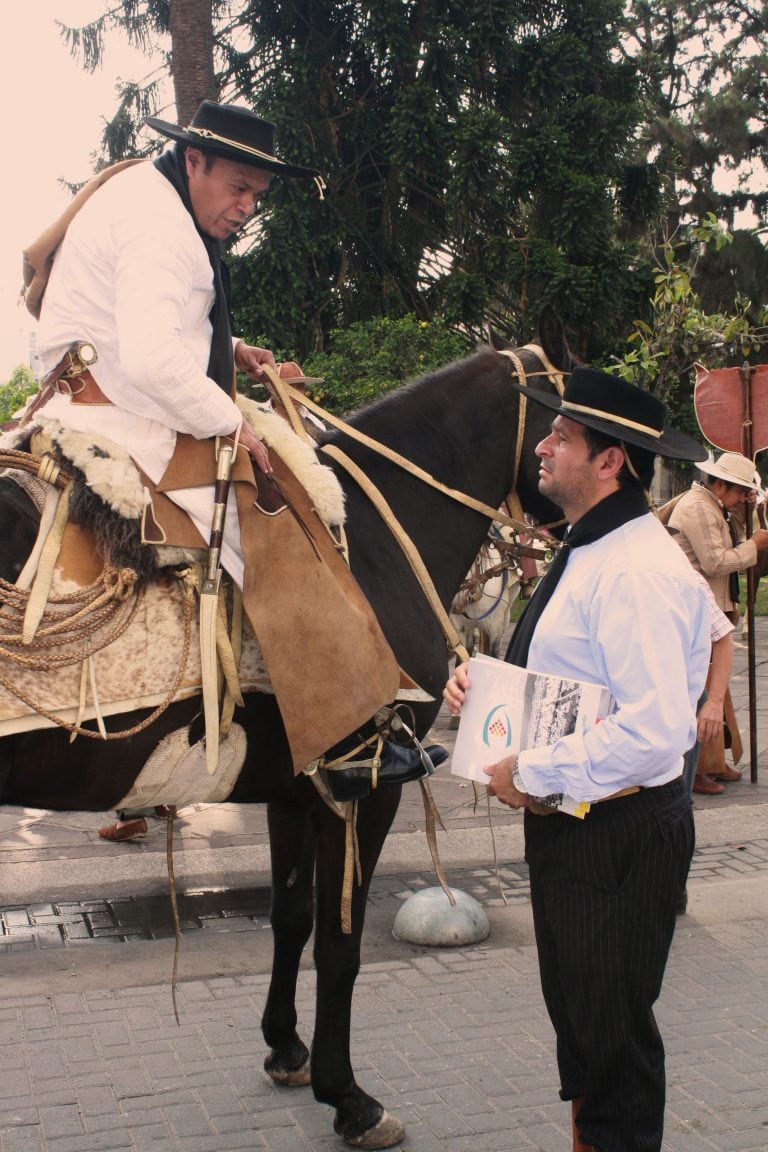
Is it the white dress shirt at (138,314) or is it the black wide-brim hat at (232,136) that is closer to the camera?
the white dress shirt at (138,314)

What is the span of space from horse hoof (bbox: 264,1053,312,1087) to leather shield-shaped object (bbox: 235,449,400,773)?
1.36m

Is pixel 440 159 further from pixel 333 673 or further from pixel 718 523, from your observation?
pixel 333 673

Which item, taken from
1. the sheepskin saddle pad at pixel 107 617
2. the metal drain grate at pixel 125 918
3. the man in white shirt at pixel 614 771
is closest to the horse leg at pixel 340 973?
the sheepskin saddle pad at pixel 107 617

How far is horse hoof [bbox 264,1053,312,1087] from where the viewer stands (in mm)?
3975

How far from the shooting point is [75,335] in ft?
10.8

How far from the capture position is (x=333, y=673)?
128 inches

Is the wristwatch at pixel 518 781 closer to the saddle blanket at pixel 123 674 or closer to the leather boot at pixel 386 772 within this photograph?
the leather boot at pixel 386 772

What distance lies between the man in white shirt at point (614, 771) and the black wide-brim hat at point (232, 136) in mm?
1211

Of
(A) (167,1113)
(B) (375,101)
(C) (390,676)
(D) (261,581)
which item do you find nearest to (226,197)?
(D) (261,581)

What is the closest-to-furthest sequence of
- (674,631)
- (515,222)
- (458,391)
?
1. (674,631)
2. (458,391)
3. (515,222)

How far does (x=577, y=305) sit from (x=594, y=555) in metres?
13.9

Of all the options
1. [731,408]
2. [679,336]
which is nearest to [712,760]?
[731,408]

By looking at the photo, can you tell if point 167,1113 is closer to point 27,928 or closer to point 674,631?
point 27,928

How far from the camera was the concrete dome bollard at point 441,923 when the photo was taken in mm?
5227
